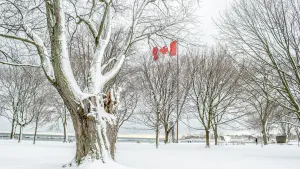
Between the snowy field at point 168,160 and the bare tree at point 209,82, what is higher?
the bare tree at point 209,82

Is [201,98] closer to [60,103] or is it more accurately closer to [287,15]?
[287,15]

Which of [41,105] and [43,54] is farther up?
[43,54]

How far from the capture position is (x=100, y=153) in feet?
19.5

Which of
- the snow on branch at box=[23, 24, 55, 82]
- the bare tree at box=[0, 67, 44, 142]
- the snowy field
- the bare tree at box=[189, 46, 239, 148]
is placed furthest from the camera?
the bare tree at box=[0, 67, 44, 142]

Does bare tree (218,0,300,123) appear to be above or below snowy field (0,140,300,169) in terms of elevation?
above

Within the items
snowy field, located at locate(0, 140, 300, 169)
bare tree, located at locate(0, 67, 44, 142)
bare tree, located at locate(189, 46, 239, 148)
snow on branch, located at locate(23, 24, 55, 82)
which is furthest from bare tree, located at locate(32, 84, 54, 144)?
snow on branch, located at locate(23, 24, 55, 82)

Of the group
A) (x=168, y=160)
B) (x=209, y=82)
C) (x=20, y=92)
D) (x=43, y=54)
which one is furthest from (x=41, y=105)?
(x=43, y=54)

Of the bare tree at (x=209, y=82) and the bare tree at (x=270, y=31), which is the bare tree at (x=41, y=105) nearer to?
the bare tree at (x=209, y=82)

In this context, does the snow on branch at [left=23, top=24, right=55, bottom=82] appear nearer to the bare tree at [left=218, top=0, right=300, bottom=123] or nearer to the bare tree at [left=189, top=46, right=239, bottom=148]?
the bare tree at [left=218, top=0, right=300, bottom=123]

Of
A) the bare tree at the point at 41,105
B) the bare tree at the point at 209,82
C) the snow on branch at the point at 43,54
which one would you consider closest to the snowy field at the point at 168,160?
the snow on branch at the point at 43,54

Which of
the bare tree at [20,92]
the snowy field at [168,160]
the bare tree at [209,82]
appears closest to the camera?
the snowy field at [168,160]

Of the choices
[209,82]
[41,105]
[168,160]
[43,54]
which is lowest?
[168,160]

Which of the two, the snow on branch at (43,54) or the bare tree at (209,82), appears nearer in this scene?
the snow on branch at (43,54)

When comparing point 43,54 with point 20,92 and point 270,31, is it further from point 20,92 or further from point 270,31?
point 20,92
